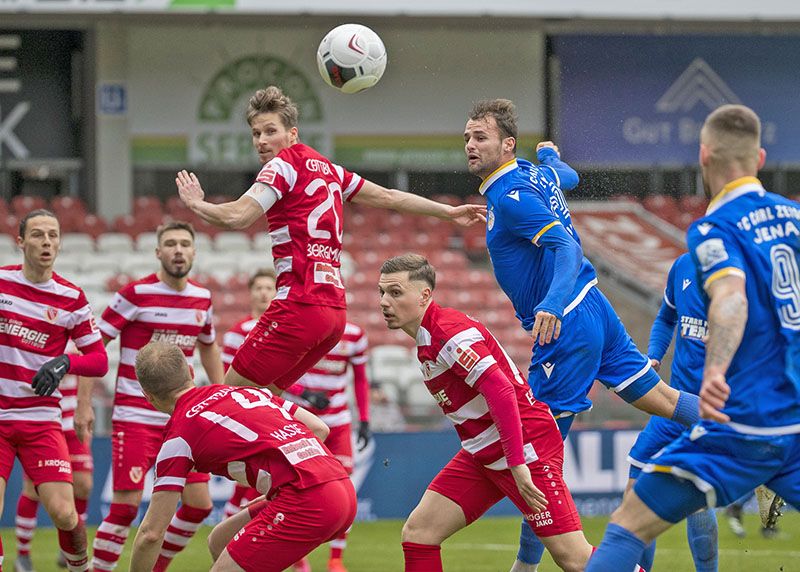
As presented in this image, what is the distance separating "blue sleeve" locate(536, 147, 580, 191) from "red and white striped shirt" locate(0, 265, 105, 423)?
9.92 feet

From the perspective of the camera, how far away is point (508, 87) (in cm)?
2014

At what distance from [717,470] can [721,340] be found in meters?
0.57

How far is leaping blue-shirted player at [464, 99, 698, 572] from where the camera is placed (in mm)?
6625

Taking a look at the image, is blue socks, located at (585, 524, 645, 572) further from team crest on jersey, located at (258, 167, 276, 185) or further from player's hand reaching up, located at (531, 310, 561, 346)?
team crest on jersey, located at (258, 167, 276, 185)

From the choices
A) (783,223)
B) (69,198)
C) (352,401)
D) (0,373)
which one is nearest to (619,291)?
(352,401)

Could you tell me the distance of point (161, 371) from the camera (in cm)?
586

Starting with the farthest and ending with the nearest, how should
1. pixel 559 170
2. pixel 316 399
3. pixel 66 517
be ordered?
1. pixel 316 399
2. pixel 66 517
3. pixel 559 170

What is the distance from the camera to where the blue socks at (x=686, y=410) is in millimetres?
6672

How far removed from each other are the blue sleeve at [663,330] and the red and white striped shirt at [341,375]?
123 inches

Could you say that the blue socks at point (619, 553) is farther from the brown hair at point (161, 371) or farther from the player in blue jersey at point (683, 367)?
the brown hair at point (161, 371)

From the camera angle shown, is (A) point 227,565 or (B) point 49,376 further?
(B) point 49,376

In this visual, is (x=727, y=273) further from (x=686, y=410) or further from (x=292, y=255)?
(x=292, y=255)

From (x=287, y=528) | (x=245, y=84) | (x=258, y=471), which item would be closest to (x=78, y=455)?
(x=258, y=471)

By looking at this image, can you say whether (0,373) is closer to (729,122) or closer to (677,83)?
(729,122)
